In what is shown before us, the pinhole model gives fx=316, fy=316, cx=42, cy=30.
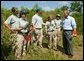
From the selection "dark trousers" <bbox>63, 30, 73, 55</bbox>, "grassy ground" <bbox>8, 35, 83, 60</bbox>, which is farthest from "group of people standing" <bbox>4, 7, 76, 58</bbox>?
"grassy ground" <bbox>8, 35, 83, 60</bbox>

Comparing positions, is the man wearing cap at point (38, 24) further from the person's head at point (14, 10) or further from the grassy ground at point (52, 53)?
the person's head at point (14, 10)

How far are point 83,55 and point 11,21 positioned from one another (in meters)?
1.93

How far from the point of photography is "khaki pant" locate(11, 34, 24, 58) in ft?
25.2

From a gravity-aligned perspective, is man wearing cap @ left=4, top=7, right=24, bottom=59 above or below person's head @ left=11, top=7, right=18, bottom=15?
below

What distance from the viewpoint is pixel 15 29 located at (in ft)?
25.1

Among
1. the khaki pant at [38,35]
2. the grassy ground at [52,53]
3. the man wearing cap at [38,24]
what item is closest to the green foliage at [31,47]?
the grassy ground at [52,53]

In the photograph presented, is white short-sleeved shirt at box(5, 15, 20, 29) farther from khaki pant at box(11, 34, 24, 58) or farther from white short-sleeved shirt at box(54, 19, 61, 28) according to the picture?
white short-sleeved shirt at box(54, 19, 61, 28)

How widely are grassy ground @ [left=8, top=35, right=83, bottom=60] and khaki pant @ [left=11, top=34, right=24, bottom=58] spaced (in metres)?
0.16

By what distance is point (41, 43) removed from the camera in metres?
8.00

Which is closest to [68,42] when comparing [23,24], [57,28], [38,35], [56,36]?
[56,36]

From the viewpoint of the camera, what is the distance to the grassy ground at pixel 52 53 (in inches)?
304

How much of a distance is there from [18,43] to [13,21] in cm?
55

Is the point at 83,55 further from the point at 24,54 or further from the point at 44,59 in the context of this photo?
the point at 24,54

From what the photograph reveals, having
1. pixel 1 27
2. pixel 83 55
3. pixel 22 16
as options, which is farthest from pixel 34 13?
pixel 83 55
